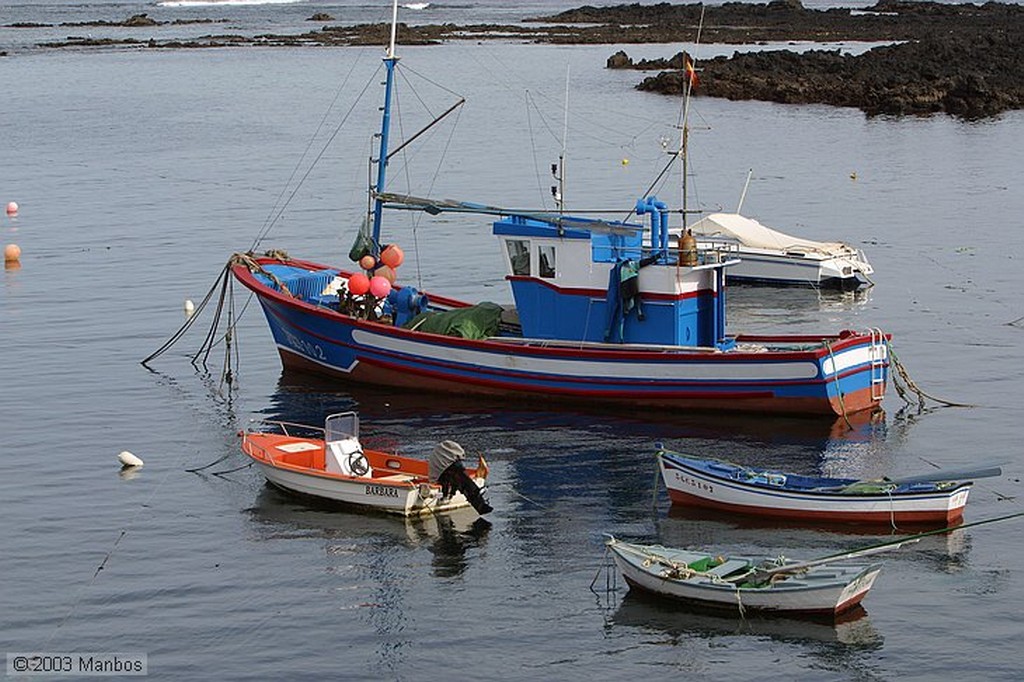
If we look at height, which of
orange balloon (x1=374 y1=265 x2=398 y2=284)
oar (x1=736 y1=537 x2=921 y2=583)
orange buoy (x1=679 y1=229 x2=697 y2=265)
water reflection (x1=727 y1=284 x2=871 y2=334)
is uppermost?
orange buoy (x1=679 y1=229 x2=697 y2=265)

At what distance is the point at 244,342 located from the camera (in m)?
37.0

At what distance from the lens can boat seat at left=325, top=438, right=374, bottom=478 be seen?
2450 cm

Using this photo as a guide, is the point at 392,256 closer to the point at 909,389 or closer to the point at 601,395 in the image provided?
the point at 601,395

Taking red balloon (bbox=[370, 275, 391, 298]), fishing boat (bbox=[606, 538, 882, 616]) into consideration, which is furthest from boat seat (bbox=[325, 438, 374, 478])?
red balloon (bbox=[370, 275, 391, 298])

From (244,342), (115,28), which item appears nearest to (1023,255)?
(244,342)

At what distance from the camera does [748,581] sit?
19.9 meters

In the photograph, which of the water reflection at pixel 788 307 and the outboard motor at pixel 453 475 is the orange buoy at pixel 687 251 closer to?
the water reflection at pixel 788 307

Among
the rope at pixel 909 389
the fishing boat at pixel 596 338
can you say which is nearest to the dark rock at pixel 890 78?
the rope at pixel 909 389

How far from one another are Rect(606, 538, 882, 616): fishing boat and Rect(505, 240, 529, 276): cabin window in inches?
433

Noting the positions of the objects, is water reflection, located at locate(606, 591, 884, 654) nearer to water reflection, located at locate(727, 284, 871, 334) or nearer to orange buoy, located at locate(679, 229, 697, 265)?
orange buoy, located at locate(679, 229, 697, 265)

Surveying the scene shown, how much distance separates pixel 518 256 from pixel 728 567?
1177 cm

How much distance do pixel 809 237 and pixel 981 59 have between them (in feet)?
156

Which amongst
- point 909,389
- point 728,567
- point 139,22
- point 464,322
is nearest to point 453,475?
point 728,567

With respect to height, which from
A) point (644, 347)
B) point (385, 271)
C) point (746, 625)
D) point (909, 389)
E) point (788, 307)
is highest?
point (385, 271)
